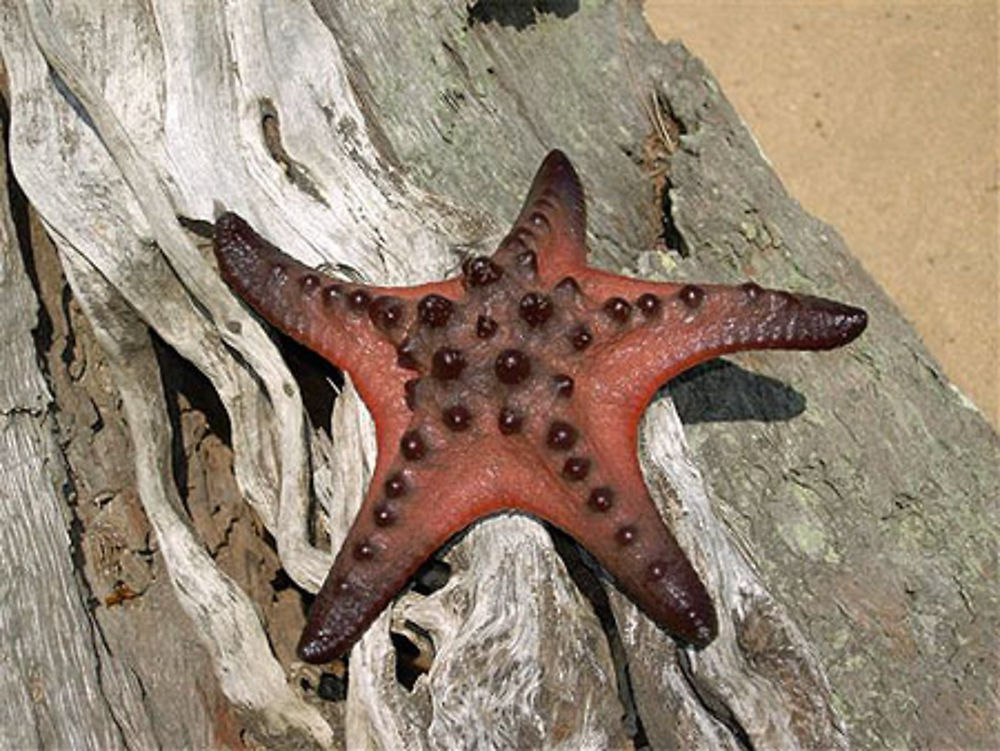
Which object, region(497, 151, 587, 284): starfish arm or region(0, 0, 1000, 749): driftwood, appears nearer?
region(0, 0, 1000, 749): driftwood

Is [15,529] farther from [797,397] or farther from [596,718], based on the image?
[797,397]

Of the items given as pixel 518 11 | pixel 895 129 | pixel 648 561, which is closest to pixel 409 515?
pixel 648 561

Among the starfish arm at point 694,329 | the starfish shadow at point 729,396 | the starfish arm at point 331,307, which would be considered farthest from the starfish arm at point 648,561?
the starfish shadow at point 729,396

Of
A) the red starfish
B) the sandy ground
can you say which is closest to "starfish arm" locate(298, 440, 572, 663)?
the red starfish

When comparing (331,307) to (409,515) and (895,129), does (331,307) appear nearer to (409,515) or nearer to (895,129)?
(409,515)

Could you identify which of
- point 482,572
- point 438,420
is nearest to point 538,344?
point 438,420

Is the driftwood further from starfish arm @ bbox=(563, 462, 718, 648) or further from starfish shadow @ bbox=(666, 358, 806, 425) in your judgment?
starfish arm @ bbox=(563, 462, 718, 648)

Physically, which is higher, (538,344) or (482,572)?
(538,344)
